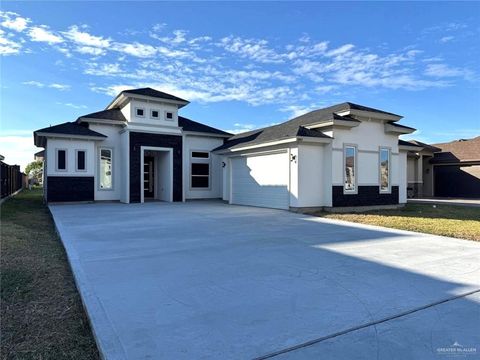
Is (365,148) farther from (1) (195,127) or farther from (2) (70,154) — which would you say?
(2) (70,154)

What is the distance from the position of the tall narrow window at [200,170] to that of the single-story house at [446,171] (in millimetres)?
15956

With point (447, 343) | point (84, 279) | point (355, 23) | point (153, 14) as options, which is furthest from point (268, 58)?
point (447, 343)

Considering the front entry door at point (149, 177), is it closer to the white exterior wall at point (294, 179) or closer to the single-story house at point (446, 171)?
the white exterior wall at point (294, 179)

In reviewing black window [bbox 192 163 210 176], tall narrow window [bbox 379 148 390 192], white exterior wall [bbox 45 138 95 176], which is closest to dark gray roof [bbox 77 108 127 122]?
white exterior wall [bbox 45 138 95 176]

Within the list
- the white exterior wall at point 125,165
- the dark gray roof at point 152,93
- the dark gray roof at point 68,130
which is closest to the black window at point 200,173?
the dark gray roof at point 152,93

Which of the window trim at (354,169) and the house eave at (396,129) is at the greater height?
the house eave at (396,129)

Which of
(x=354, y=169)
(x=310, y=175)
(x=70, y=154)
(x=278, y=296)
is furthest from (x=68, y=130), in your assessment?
(x=278, y=296)

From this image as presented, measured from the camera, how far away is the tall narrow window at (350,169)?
624 inches

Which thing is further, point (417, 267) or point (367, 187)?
point (367, 187)

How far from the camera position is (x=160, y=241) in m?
8.23

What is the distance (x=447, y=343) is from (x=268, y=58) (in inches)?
749

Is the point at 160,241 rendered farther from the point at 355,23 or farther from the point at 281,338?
the point at 355,23

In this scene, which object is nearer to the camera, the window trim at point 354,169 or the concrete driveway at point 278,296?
the concrete driveway at point 278,296

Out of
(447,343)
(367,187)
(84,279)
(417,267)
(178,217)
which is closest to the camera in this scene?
(447,343)
